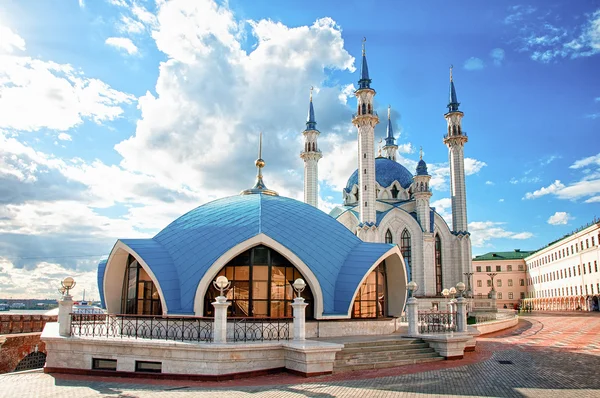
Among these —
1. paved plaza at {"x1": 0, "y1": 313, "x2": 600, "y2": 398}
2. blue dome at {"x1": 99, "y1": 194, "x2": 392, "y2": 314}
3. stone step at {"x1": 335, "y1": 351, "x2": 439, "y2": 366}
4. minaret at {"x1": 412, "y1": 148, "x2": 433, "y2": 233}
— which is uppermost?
minaret at {"x1": 412, "y1": 148, "x2": 433, "y2": 233}

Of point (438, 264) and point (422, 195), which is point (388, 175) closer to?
point (422, 195)

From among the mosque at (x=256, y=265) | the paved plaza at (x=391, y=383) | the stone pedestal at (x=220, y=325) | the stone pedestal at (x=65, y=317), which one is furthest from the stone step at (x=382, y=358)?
the stone pedestal at (x=65, y=317)

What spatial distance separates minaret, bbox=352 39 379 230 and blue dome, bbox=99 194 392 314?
23.9 m

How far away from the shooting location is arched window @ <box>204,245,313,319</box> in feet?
52.5

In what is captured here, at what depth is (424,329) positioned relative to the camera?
1739 cm

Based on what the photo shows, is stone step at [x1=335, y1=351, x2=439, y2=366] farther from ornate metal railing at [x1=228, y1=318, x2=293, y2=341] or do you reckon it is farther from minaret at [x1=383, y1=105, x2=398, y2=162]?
minaret at [x1=383, y1=105, x2=398, y2=162]

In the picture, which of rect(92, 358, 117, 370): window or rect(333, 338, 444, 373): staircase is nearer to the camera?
rect(333, 338, 444, 373): staircase

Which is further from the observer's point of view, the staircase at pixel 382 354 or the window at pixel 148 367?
the staircase at pixel 382 354

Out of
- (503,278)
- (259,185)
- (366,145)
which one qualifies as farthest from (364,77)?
(503,278)

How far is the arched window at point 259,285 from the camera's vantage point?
1600 cm

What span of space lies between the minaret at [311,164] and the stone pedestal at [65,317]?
37354mm

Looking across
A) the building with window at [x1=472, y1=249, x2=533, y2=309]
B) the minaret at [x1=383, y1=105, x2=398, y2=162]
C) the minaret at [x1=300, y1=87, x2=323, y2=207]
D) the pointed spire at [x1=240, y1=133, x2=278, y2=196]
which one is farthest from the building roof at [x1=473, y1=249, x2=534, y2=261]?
the pointed spire at [x1=240, y1=133, x2=278, y2=196]

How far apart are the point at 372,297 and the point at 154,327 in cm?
788

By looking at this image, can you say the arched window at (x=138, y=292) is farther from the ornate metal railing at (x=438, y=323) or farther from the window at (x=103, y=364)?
the ornate metal railing at (x=438, y=323)
